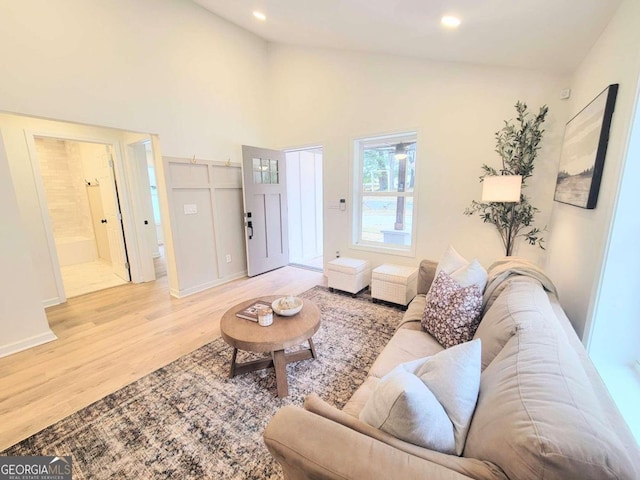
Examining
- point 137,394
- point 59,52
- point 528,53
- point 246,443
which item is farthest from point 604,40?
point 59,52

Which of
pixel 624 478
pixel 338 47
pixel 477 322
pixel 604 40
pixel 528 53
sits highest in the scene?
pixel 338 47

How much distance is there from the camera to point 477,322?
5.58 ft

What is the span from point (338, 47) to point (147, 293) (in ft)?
13.9

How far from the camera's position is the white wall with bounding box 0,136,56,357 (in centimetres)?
233

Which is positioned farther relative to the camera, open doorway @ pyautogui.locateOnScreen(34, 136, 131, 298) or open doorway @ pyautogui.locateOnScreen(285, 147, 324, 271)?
open doorway @ pyautogui.locateOnScreen(285, 147, 324, 271)

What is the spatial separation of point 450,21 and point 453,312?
7.28ft

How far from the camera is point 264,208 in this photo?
4.48 meters

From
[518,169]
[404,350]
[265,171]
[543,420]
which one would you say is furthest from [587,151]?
[265,171]

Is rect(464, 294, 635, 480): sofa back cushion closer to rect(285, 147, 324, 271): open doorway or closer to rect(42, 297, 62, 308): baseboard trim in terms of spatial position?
rect(285, 147, 324, 271): open doorway

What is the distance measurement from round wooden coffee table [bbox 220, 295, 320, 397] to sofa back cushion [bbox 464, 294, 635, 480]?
3.80 ft

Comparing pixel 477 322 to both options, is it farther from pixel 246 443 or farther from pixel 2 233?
pixel 2 233

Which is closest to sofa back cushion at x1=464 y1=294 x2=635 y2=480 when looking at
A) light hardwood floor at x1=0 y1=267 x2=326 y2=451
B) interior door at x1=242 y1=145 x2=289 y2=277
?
light hardwood floor at x1=0 y1=267 x2=326 y2=451

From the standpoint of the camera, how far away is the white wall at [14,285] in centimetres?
233

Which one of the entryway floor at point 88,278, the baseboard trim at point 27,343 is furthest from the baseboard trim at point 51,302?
the baseboard trim at point 27,343
